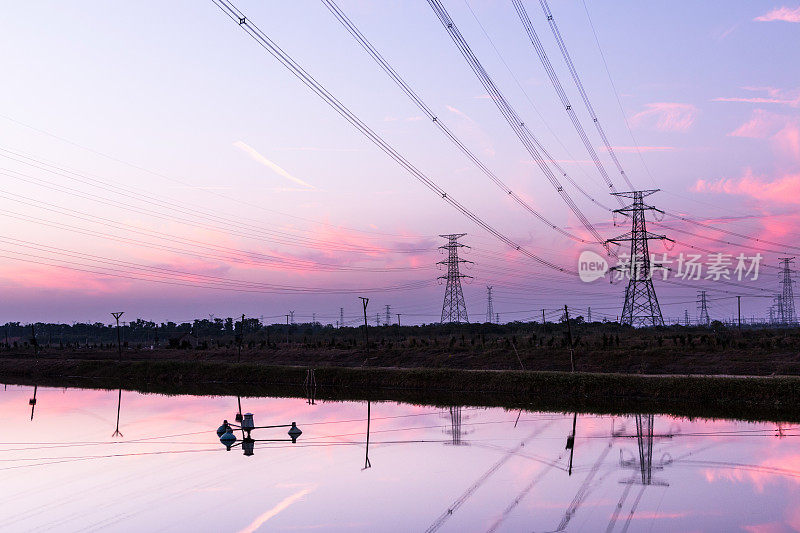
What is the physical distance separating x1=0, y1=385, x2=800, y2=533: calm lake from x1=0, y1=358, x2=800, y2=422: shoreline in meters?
4.75

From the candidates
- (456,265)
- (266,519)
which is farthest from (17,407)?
(456,265)

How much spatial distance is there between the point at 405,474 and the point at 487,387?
86.3 ft

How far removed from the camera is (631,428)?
32.4 meters

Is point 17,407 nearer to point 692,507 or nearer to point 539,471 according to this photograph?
point 539,471

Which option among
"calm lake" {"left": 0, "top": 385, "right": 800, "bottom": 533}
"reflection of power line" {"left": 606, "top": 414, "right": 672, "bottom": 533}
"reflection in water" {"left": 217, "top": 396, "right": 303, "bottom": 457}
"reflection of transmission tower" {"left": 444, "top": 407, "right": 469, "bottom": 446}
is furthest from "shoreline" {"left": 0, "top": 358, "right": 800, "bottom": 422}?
"reflection in water" {"left": 217, "top": 396, "right": 303, "bottom": 457}

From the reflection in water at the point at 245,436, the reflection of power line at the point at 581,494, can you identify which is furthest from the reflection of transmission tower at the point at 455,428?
the reflection in water at the point at 245,436

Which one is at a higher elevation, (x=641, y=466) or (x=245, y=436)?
(x=245, y=436)

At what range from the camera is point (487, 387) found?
49.2m

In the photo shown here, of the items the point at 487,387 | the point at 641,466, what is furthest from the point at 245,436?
the point at 487,387

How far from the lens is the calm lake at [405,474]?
18.0 metres

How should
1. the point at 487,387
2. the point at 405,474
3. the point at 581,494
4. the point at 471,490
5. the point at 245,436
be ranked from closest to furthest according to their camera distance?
the point at 581,494
the point at 471,490
the point at 405,474
the point at 245,436
the point at 487,387

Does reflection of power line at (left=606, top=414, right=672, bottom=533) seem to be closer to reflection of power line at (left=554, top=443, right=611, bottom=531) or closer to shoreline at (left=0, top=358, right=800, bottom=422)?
reflection of power line at (left=554, top=443, right=611, bottom=531)

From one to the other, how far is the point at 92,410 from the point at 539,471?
29.2 metres

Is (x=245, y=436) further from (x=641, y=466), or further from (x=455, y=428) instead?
(x=641, y=466)
